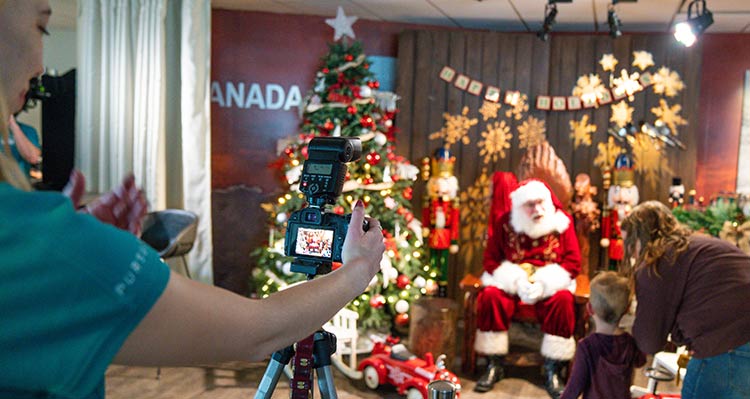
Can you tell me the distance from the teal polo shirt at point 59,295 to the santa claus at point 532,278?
3.55 meters

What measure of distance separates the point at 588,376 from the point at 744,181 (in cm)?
356

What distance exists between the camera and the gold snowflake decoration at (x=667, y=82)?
5109 millimetres

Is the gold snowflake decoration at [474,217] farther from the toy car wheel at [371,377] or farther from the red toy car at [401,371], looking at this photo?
the toy car wheel at [371,377]

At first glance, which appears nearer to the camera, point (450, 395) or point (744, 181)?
point (450, 395)

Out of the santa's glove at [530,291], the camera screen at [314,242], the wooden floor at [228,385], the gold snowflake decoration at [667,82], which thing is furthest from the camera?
the gold snowflake decoration at [667,82]

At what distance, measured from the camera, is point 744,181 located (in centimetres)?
540

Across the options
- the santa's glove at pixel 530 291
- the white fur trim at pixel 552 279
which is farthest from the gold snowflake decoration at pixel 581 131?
the santa's glove at pixel 530 291

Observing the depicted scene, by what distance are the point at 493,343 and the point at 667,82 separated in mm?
2506

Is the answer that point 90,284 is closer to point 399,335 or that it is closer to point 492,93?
point 399,335

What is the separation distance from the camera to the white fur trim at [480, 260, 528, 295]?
4.16 m

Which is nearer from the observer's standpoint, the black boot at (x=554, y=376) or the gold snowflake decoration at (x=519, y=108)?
the black boot at (x=554, y=376)

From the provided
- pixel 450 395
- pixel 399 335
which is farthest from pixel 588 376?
pixel 399 335

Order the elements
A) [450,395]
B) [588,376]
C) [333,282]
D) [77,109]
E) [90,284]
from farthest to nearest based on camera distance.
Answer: [77,109]
[588,376]
[450,395]
[333,282]
[90,284]

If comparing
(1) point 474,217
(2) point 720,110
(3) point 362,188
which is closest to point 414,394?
(3) point 362,188
